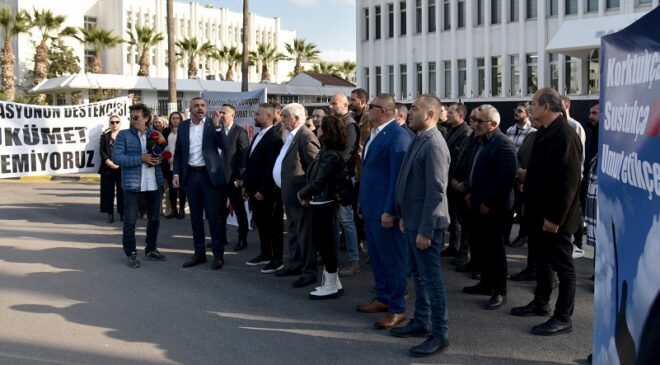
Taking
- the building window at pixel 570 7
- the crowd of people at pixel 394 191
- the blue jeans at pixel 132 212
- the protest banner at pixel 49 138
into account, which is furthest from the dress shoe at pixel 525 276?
the building window at pixel 570 7

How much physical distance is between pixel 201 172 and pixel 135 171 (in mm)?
803

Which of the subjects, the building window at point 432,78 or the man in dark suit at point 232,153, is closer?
the man in dark suit at point 232,153

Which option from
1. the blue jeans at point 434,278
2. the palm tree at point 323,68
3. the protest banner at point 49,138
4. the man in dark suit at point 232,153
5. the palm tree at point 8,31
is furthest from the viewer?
the palm tree at point 323,68

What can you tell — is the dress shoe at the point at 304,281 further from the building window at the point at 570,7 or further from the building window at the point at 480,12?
the building window at the point at 480,12

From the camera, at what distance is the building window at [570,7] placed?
38003 millimetres

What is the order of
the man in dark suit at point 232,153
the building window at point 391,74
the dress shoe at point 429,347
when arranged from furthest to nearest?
the building window at point 391,74 < the man in dark suit at point 232,153 < the dress shoe at point 429,347

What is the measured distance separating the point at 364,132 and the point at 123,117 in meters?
7.47

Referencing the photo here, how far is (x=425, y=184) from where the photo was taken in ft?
19.5

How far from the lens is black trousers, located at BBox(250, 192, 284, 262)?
930cm

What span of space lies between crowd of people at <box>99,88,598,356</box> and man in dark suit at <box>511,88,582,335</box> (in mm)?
12

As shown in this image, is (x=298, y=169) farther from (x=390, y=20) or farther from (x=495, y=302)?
(x=390, y=20)

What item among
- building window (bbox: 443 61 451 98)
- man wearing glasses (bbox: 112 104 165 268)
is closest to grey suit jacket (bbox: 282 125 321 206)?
man wearing glasses (bbox: 112 104 165 268)

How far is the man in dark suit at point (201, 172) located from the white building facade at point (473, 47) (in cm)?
2473

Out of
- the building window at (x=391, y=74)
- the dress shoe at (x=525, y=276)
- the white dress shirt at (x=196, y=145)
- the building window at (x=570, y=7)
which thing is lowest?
the dress shoe at (x=525, y=276)
